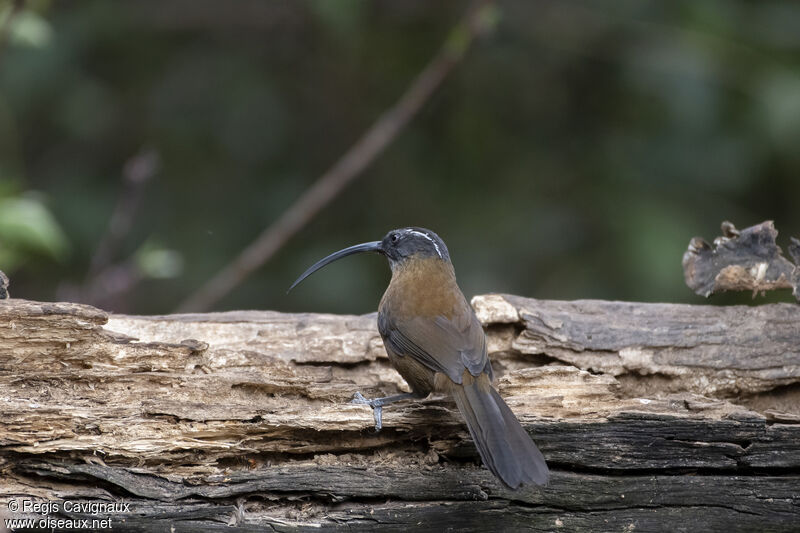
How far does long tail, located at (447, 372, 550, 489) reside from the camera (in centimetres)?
345

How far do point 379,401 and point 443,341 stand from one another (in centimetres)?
38

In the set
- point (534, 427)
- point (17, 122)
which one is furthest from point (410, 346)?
point (17, 122)

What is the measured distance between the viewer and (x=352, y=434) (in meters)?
3.79

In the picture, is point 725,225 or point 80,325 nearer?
point 80,325

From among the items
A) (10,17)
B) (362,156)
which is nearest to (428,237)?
(362,156)

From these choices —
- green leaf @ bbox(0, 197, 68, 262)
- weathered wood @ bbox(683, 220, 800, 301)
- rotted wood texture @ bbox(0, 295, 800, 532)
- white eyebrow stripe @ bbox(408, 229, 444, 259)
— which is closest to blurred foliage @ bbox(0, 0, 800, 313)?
weathered wood @ bbox(683, 220, 800, 301)

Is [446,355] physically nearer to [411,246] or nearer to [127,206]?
[411,246]

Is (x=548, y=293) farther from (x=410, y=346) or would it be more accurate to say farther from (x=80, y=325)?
(x=80, y=325)

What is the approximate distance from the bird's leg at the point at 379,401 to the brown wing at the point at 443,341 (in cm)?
19

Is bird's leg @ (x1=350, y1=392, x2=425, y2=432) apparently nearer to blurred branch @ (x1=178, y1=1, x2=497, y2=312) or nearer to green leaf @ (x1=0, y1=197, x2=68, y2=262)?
green leaf @ (x1=0, y1=197, x2=68, y2=262)

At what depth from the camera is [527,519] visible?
144 inches

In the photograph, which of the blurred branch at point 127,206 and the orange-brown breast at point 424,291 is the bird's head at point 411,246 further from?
the blurred branch at point 127,206

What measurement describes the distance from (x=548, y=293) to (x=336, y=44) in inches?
121

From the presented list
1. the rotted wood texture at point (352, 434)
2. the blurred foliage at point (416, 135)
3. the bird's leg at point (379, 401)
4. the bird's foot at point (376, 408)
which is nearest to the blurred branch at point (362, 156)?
the rotted wood texture at point (352, 434)
